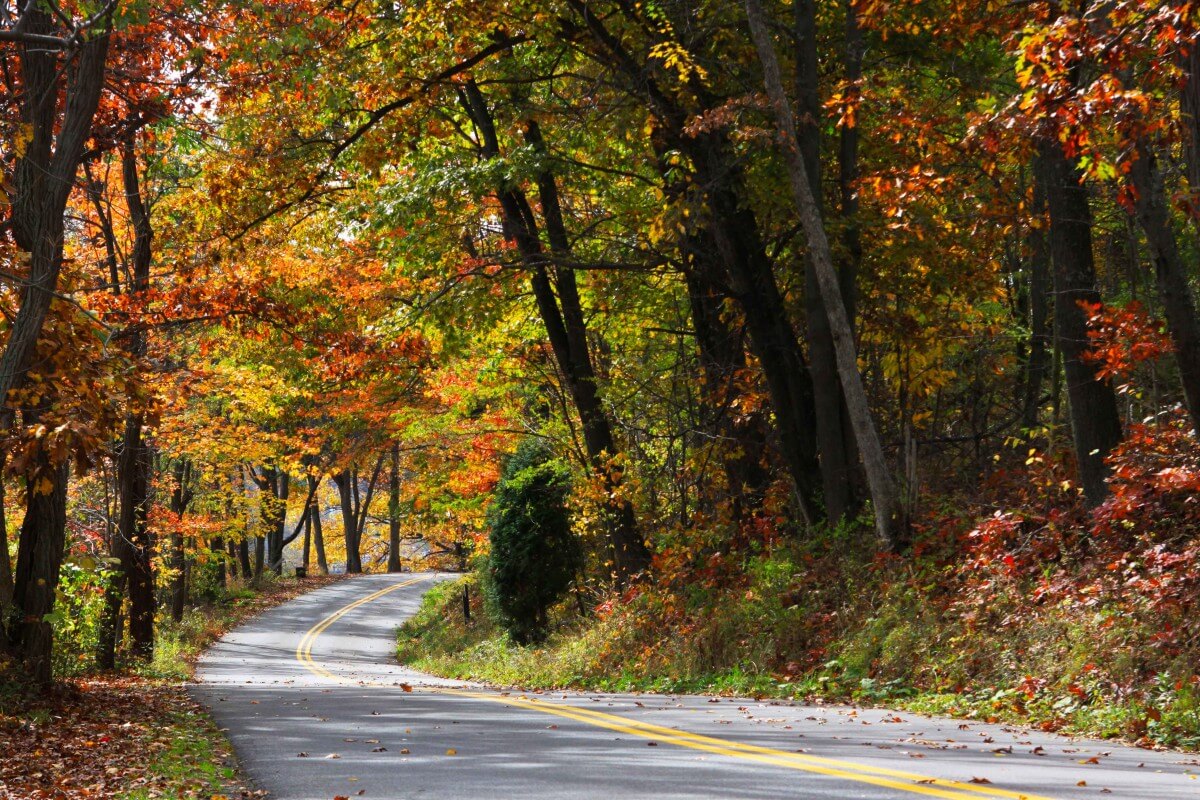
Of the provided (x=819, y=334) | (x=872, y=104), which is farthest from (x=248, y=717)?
(x=872, y=104)

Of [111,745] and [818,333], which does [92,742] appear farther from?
[818,333]

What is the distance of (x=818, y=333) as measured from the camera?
629 inches

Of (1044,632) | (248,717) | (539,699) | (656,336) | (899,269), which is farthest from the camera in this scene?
(656,336)

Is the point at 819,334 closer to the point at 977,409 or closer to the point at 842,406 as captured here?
the point at 842,406

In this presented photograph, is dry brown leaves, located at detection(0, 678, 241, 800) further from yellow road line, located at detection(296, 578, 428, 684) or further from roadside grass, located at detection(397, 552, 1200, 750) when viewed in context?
yellow road line, located at detection(296, 578, 428, 684)

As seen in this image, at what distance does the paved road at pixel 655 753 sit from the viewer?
6.40m

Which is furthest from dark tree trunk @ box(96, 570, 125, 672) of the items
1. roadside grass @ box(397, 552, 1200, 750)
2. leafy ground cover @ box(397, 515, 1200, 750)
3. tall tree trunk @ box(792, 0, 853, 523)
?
tall tree trunk @ box(792, 0, 853, 523)

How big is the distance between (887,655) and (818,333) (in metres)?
4.70

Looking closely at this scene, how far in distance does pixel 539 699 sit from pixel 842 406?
18.4ft

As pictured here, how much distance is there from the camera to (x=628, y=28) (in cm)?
1667

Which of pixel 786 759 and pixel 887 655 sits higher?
pixel 786 759

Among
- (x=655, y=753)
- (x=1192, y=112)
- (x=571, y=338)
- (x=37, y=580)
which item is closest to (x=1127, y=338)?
(x=1192, y=112)

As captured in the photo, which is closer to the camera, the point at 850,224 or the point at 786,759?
the point at 786,759

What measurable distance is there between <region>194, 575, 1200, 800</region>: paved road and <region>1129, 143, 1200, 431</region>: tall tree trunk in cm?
413
